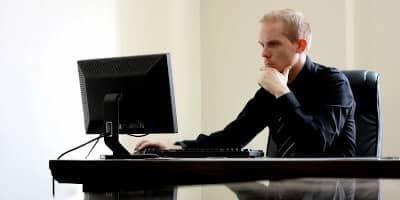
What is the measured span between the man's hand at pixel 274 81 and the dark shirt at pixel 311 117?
0.11ft

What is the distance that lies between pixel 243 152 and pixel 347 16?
183cm

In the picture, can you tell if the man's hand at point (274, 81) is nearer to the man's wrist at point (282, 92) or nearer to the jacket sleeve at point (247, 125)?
the man's wrist at point (282, 92)

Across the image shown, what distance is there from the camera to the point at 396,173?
1.29m

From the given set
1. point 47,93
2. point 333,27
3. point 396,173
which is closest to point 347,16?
point 333,27

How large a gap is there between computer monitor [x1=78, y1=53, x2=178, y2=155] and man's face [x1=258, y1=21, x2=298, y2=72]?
58 cm

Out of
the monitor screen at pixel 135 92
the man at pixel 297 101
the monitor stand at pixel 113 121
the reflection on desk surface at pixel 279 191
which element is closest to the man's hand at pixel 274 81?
the man at pixel 297 101

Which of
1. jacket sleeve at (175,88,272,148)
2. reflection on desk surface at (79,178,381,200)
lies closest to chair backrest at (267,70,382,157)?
jacket sleeve at (175,88,272,148)

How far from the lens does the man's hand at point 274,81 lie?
2047mm

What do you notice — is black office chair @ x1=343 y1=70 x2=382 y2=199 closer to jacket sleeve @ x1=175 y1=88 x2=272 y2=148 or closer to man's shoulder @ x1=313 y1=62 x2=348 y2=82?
man's shoulder @ x1=313 y1=62 x2=348 y2=82

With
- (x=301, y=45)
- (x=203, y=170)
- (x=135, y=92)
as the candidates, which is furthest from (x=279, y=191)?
(x=301, y=45)

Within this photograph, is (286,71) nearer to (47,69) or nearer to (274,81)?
(274,81)

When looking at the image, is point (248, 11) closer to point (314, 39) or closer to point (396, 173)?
point (314, 39)

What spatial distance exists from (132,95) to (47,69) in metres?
0.93

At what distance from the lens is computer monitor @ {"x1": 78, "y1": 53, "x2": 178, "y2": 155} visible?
1.79 m
